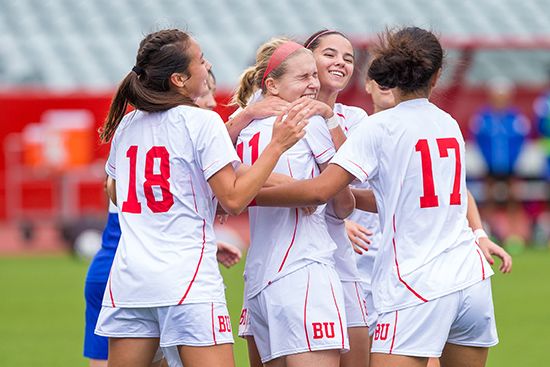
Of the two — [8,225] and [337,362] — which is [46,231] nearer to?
[8,225]

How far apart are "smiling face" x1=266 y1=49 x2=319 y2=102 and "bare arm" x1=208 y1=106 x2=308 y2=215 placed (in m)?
0.47

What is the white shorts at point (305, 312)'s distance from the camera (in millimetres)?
5047

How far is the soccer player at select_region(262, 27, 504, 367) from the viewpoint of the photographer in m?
4.83

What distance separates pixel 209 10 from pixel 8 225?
790 cm

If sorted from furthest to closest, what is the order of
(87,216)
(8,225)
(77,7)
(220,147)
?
(77,7) → (8,225) → (87,216) → (220,147)

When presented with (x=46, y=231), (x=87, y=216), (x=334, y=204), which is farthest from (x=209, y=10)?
(x=334, y=204)

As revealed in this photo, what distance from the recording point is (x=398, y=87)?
5008 millimetres

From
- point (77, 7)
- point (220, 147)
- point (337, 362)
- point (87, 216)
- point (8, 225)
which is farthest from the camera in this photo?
point (77, 7)

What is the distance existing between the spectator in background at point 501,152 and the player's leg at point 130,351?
43.6 ft

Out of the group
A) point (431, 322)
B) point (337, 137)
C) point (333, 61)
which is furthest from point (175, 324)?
point (333, 61)

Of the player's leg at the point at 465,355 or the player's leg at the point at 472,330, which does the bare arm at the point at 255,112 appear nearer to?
the player's leg at the point at 472,330

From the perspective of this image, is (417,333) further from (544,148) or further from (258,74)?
(544,148)

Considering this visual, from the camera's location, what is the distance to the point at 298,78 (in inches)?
210

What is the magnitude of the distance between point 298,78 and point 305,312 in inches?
42.2
